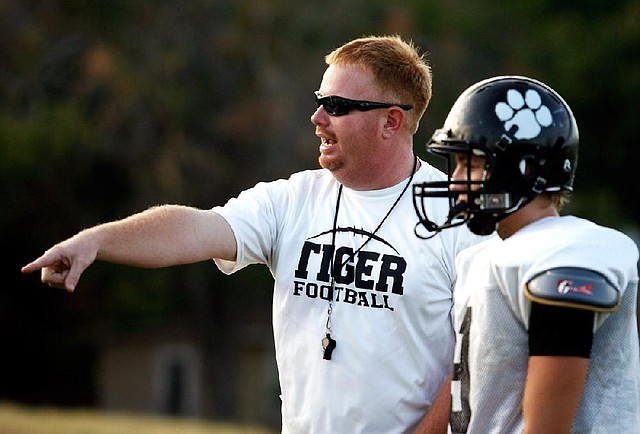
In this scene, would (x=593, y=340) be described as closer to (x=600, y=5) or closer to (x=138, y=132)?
(x=138, y=132)

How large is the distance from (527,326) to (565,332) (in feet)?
0.45

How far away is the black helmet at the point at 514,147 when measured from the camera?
130 inches

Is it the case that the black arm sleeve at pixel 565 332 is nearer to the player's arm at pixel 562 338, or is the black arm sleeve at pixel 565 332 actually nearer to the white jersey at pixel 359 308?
the player's arm at pixel 562 338

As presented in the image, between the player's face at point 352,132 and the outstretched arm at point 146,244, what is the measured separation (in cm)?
47

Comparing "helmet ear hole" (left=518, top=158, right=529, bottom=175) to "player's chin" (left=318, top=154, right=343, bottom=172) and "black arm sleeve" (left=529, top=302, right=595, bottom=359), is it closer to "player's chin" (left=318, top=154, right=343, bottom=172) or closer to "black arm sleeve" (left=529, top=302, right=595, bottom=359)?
"black arm sleeve" (left=529, top=302, right=595, bottom=359)

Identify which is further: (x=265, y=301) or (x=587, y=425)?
(x=265, y=301)

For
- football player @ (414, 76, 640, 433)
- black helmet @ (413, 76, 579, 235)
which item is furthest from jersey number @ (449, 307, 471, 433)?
black helmet @ (413, 76, 579, 235)

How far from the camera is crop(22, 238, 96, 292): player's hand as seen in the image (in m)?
3.90

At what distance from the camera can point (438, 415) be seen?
13.7 feet

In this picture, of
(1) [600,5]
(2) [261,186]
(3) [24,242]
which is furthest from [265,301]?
(2) [261,186]

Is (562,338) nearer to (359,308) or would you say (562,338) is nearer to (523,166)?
(523,166)

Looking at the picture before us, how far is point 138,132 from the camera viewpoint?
75.7 feet

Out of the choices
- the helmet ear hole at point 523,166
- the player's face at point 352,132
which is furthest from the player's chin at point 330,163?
the helmet ear hole at point 523,166

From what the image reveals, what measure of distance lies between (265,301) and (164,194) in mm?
6315
